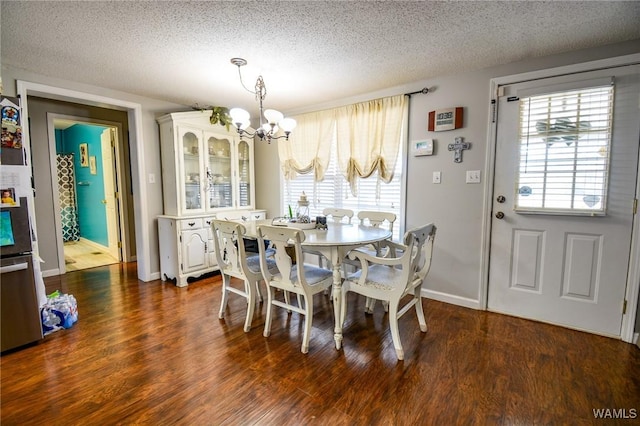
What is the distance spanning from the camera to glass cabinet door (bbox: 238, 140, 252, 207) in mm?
4180

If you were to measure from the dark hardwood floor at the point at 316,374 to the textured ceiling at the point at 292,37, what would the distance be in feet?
7.32

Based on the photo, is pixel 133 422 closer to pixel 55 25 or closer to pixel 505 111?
pixel 55 25

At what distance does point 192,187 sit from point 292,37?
7.69 feet

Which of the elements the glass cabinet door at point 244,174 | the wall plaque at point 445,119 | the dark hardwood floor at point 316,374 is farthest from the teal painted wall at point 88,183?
the wall plaque at point 445,119

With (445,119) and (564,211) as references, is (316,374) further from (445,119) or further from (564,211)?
(445,119)

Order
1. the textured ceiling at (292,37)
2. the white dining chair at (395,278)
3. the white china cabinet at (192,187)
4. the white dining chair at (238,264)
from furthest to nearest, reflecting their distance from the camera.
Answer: the white china cabinet at (192,187), the white dining chair at (238,264), the white dining chair at (395,278), the textured ceiling at (292,37)

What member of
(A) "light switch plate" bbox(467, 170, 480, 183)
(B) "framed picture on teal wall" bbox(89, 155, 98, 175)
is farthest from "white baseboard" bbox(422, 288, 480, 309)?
(B) "framed picture on teal wall" bbox(89, 155, 98, 175)

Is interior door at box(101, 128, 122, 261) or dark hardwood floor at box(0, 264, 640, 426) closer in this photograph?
dark hardwood floor at box(0, 264, 640, 426)

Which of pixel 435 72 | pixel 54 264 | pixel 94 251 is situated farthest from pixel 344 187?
pixel 94 251

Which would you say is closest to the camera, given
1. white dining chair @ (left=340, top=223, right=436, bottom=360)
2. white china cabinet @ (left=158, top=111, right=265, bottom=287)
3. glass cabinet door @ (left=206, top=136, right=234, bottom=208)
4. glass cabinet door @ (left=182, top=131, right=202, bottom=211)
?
white dining chair @ (left=340, top=223, right=436, bottom=360)

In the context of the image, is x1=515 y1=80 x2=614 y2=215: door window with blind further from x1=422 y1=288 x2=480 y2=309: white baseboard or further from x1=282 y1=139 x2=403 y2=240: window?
x1=282 y1=139 x2=403 y2=240: window

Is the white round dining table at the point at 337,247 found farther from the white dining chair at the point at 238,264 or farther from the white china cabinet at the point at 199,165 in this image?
the white china cabinet at the point at 199,165

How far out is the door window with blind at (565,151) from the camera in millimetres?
2246

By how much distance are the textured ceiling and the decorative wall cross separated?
0.66m
